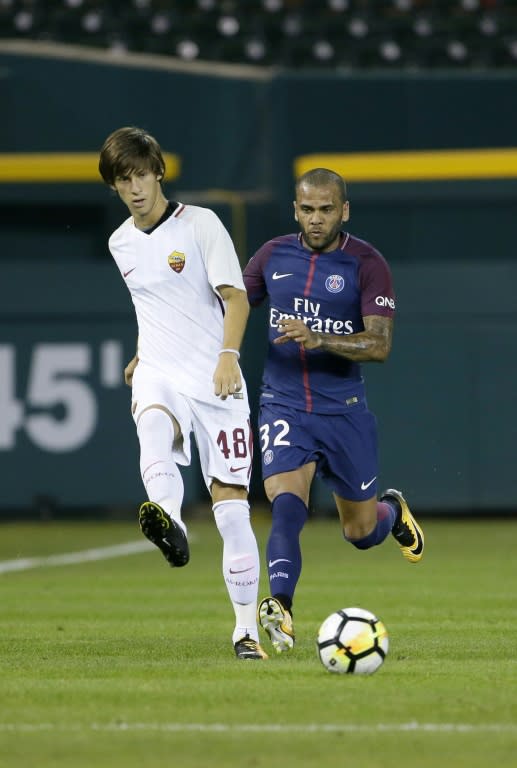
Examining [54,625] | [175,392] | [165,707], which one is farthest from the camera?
[54,625]

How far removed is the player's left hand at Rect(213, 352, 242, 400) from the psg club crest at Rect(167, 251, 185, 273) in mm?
541

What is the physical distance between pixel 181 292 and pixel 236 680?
1.80 metres

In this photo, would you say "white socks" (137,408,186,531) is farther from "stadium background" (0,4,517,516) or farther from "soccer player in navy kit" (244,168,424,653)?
"stadium background" (0,4,517,516)

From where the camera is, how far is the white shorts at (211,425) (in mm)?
7195

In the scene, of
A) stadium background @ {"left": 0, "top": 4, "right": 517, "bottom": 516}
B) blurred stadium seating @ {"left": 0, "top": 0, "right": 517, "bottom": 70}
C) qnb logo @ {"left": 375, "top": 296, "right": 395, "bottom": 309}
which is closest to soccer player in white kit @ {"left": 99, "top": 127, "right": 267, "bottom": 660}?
qnb logo @ {"left": 375, "top": 296, "right": 395, "bottom": 309}

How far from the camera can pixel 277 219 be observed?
1884 centimetres

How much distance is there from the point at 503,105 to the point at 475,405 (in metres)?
3.96

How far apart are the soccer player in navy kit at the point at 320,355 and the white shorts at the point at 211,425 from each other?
2.12 ft

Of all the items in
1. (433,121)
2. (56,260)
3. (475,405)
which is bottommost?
(475,405)

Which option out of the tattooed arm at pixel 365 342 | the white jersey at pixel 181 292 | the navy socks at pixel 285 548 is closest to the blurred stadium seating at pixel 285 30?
the tattooed arm at pixel 365 342

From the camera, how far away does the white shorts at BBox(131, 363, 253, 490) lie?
7.20m

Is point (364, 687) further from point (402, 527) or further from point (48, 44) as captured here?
point (48, 44)

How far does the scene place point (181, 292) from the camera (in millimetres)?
7352

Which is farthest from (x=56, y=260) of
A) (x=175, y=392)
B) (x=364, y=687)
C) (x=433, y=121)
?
(x=364, y=687)
